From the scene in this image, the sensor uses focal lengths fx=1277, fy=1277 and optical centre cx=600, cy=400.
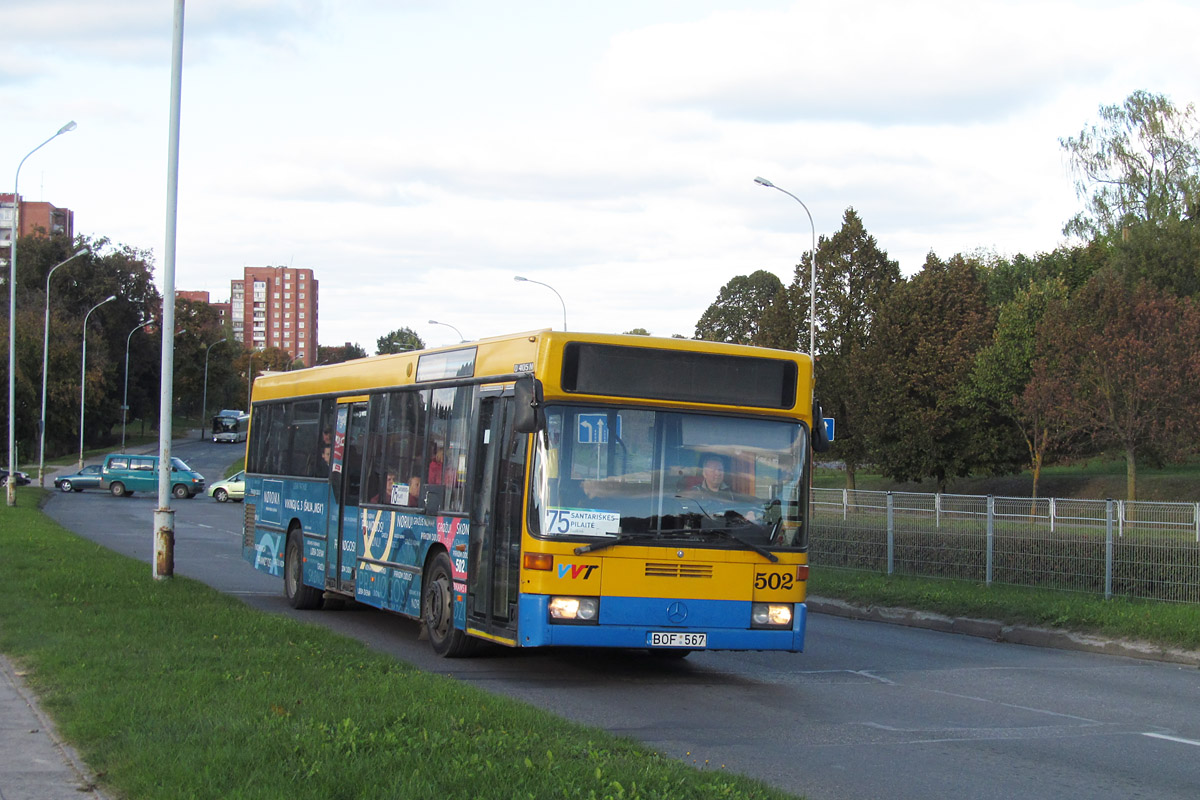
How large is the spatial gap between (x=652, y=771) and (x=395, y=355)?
8.27m

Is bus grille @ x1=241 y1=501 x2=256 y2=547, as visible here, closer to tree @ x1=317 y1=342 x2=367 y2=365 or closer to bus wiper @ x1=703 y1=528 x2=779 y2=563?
bus wiper @ x1=703 y1=528 x2=779 y2=563

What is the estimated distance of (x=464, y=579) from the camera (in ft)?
37.1

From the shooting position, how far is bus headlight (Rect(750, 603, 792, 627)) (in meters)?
10.6

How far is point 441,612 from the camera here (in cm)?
1188

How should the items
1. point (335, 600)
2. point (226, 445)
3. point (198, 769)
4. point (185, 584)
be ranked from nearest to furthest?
point (198, 769) < point (185, 584) < point (335, 600) < point (226, 445)

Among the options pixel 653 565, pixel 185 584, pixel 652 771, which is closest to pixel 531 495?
pixel 653 565

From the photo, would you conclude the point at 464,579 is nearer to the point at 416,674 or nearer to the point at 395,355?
the point at 416,674

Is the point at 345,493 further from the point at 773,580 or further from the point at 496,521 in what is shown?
the point at 773,580

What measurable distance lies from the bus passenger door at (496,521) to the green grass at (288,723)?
1016 millimetres

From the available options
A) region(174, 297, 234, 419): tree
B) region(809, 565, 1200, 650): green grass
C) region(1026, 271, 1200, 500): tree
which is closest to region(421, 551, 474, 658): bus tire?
region(809, 565, 1200, 650): green grass

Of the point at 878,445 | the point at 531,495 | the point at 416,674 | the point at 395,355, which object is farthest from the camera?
the point at 878,445

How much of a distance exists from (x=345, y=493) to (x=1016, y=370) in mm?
42954

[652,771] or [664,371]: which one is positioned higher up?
[664,371]

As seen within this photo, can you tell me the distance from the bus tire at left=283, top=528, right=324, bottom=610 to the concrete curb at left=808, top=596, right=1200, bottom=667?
24.0 ft
